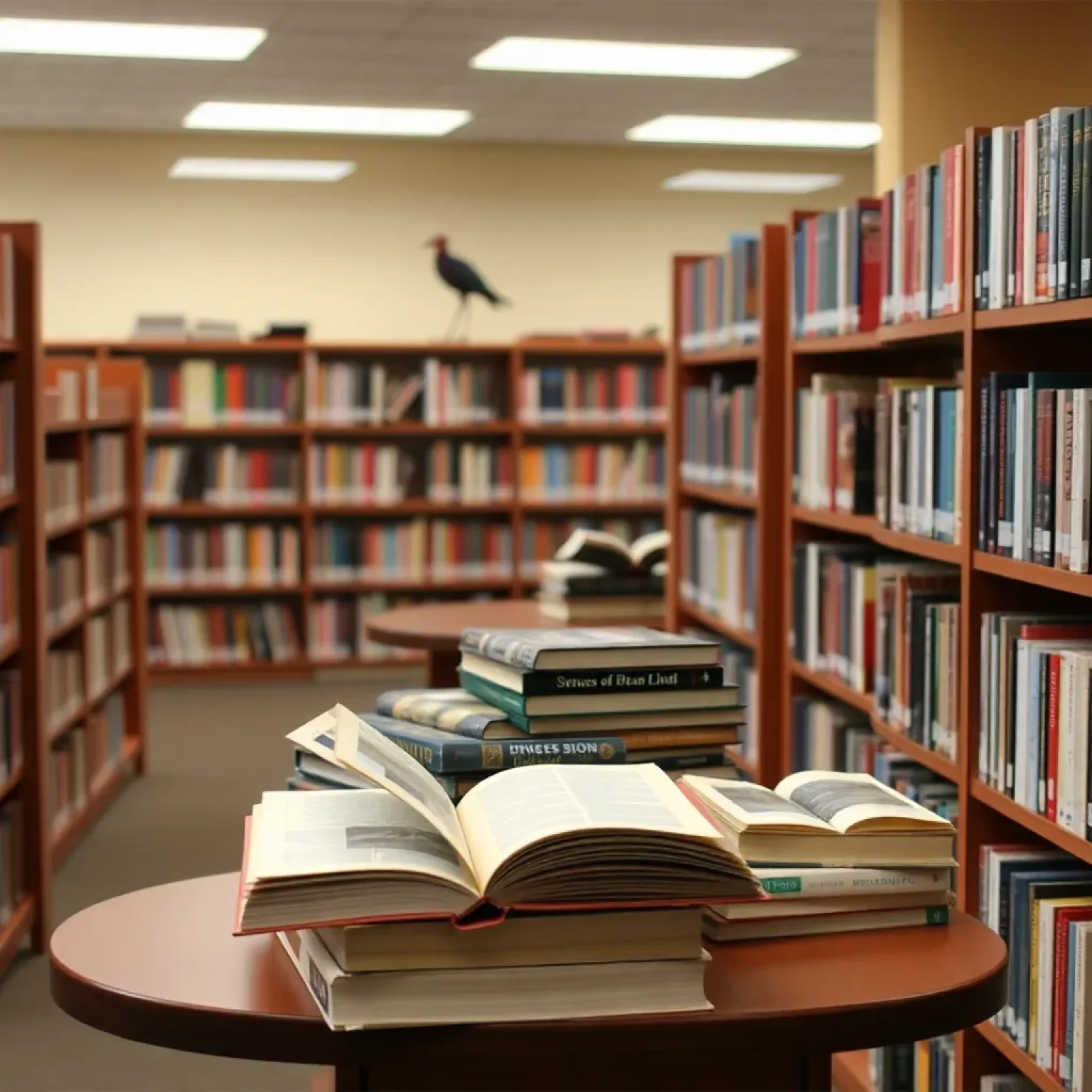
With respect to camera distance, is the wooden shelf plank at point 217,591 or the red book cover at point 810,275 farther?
the wooden shelf plank at point 217,591

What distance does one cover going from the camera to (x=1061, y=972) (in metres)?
2.35

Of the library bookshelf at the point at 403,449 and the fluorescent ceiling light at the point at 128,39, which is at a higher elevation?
the fluorescent ceiling light at the point at 128,39

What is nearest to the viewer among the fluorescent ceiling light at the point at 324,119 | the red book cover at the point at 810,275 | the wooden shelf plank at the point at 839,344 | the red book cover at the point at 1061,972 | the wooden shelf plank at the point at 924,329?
the red book cover at the point at 1061,972

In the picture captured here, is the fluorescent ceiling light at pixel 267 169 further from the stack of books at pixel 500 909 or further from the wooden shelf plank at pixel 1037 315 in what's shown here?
the stack of books at pixel 500 909

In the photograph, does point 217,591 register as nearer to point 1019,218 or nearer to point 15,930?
point 15,930

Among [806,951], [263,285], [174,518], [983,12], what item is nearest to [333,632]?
[174,518]

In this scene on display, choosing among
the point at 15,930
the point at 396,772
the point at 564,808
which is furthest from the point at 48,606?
the point at 564,808

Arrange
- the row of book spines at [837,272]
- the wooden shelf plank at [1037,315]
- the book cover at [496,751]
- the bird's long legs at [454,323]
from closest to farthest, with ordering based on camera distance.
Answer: the book cover at [496,751] < the wooden shelf plank at [1037,315] < the row of book spines at [837,272] < the bird's long legs at [454,323]

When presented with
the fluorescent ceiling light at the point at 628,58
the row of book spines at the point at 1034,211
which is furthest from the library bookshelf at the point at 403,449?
the row of book spines at the point at 1034,211

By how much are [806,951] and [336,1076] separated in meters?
0.46

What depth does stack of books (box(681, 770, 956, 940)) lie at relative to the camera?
1.59 metres

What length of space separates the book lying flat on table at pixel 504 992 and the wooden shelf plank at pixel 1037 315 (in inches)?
46.5

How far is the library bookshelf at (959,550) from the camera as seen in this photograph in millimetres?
2490

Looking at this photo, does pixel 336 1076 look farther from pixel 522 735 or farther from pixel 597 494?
pixel 597 494
